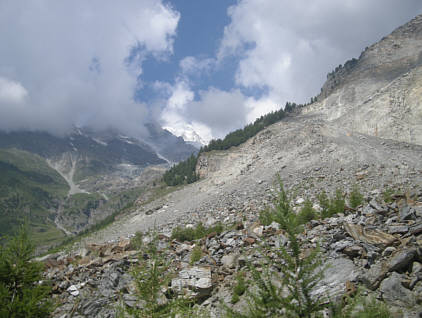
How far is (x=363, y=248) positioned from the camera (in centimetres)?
986

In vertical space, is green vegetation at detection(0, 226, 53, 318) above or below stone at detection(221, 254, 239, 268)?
above

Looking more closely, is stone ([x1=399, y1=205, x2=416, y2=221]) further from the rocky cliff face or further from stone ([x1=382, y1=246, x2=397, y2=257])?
the rocky cliff face

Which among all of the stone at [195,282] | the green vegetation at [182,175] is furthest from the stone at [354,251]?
the green vegetation at [182,175]

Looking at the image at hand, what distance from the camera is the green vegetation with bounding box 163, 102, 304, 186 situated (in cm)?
9706

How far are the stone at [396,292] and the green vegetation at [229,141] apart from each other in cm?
7946

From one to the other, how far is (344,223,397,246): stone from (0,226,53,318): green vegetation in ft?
46.4

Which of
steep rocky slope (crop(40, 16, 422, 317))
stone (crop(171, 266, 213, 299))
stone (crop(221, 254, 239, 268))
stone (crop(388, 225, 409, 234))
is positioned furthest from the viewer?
stone (crop(221, 254, 239, 268))

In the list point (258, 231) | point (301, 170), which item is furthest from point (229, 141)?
point (258, 231)

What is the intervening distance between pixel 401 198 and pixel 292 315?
14.4 metres

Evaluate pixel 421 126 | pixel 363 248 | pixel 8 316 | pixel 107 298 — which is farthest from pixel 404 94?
pixel 8 316

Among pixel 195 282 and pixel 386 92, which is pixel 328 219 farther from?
pixel 386 92

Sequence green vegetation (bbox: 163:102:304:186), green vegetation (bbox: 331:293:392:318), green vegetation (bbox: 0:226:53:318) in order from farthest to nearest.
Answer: green vegetation (bbox: 163:102:304:186) → green vegetation (bbox: 0:226:53:318) → green vegetation (bbox: 331:293:392:318)

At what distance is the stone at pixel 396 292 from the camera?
22.5 ft

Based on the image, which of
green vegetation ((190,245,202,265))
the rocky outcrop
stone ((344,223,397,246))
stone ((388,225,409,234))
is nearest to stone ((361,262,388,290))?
the rocky outcrop
